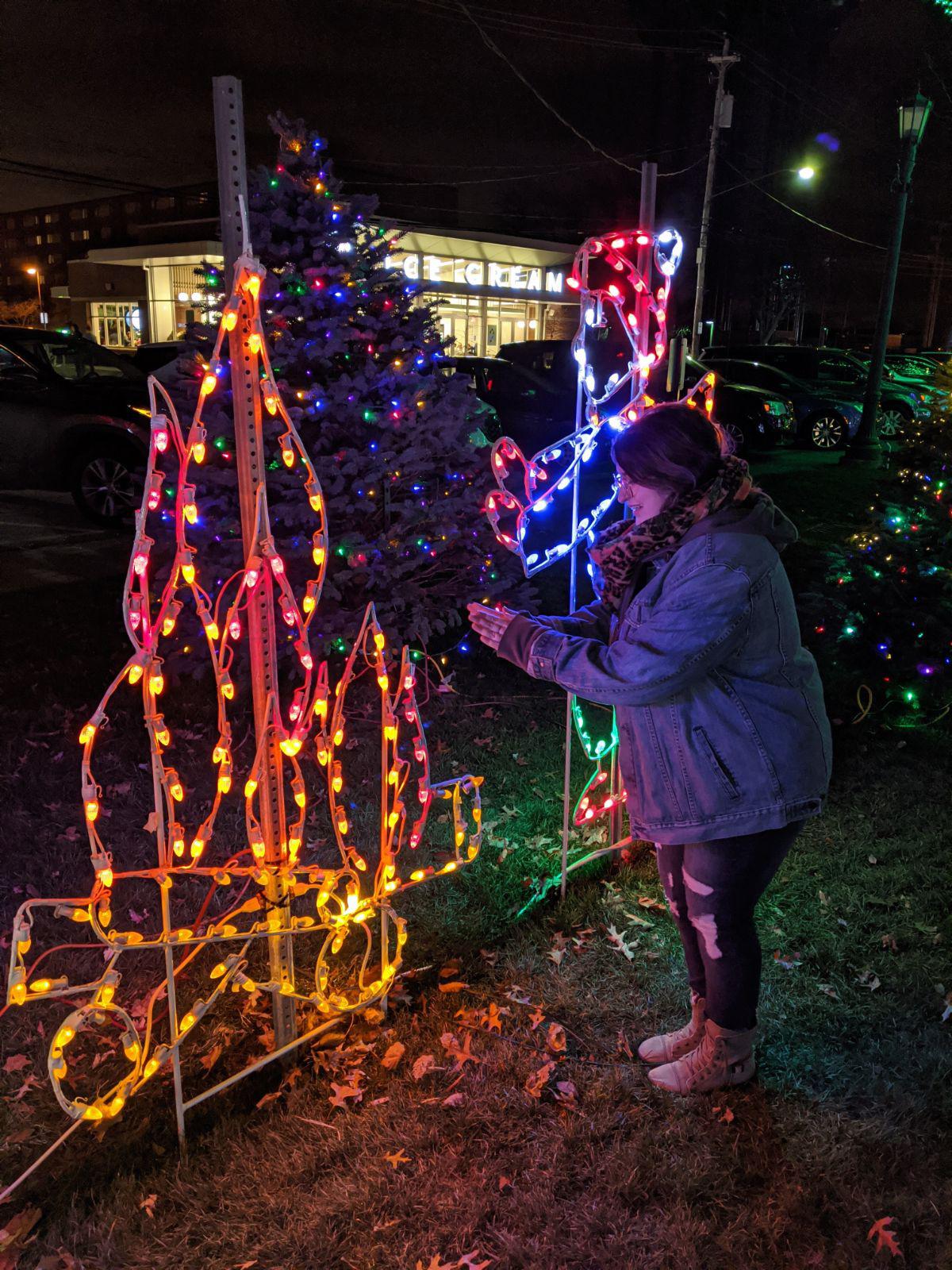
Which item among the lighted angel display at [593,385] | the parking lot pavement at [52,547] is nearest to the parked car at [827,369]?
the parking lot pavement at [52,547]

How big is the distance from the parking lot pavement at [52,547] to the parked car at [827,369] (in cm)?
1359

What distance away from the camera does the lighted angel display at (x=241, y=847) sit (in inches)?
81.4

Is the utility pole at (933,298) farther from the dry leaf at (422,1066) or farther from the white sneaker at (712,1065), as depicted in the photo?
the dry leaf at (422,1066)

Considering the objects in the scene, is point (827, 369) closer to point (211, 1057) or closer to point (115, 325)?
point (211, 1057)

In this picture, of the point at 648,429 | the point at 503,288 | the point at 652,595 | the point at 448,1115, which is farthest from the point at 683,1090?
the point at 503,288

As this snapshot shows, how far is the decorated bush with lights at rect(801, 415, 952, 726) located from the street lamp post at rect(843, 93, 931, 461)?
9.05 metres

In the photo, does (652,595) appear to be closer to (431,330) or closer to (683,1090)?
(683,1090)

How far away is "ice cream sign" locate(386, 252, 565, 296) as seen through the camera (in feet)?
89.1

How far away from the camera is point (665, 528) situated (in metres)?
2.14

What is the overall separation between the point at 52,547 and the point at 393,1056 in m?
7.21

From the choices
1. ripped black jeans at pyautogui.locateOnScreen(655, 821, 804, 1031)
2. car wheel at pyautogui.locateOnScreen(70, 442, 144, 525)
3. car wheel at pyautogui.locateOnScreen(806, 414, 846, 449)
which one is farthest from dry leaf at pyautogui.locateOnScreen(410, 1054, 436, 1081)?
car wheel at pyautogui.locateOnScreen(806, 414, 846, 449)

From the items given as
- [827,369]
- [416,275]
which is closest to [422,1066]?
[827,369]

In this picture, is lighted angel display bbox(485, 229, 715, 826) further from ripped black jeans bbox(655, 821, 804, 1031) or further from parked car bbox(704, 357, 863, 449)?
parked car bbox(704, 357, 863, 449)

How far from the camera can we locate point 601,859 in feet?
12.3
